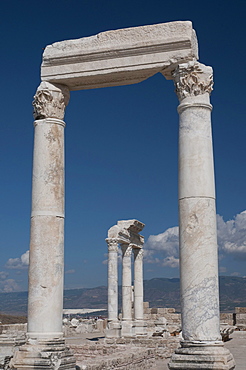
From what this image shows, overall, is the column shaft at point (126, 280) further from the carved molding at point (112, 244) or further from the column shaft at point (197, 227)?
Answer: the column shaft at point (197, 227)

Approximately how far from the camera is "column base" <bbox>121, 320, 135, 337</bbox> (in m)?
34.4

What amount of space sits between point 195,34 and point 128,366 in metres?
11.7

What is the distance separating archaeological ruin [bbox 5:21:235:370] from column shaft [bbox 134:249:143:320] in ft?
73.2

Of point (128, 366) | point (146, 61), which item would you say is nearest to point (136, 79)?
point (146, 61)

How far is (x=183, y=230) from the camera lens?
13914 millimetres

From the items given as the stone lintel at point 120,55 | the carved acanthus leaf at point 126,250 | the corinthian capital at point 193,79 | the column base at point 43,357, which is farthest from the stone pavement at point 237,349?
the stone lintel at point 120,55

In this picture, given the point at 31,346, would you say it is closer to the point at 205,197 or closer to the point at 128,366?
the point at 128,366

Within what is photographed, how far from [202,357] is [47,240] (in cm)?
552

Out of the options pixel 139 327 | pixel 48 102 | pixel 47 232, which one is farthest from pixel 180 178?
pixel 139 327

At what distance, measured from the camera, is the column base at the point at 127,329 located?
3442 cm

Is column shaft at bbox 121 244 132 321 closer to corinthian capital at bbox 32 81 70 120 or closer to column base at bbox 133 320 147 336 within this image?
column base at bbox 133 320 147 336

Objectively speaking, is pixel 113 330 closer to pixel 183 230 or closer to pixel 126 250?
pixel 126 250

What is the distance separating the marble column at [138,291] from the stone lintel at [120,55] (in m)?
23.7

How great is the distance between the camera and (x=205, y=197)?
1387 centimetres
